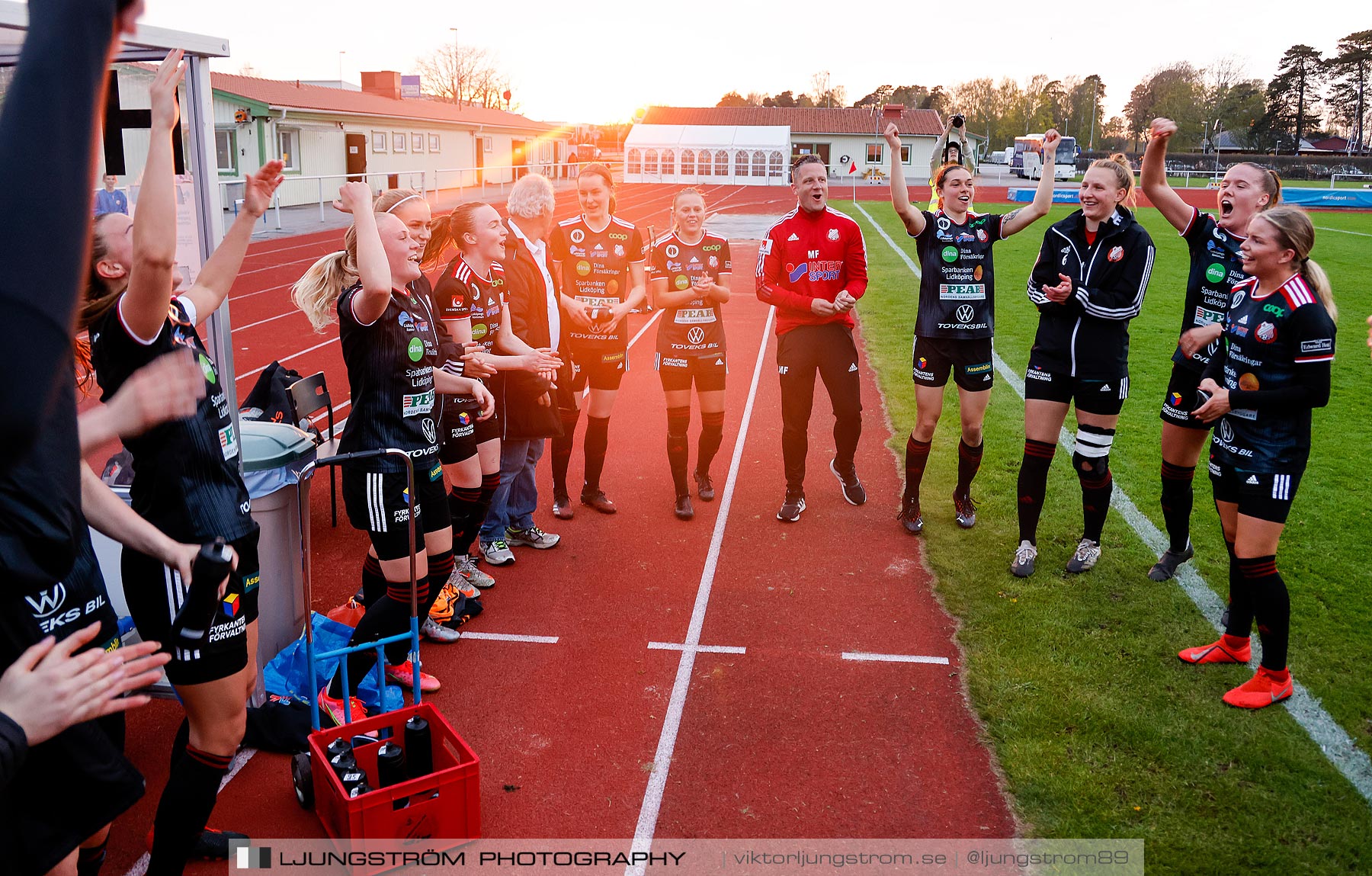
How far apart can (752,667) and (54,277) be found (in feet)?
14.0

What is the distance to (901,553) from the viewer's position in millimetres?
6219

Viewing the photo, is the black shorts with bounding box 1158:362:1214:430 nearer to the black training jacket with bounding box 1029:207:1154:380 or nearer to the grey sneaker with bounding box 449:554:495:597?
the black training jacket with bounding box 1029:207:1154:380

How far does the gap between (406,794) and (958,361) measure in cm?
428

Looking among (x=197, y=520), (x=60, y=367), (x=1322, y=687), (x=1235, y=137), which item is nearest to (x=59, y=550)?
(x=60, y=367)

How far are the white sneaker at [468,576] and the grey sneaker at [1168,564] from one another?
3.86 metres

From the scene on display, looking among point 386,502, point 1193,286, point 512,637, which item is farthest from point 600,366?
point 1193,286

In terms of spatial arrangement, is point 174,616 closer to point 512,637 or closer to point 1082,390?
point 512,637

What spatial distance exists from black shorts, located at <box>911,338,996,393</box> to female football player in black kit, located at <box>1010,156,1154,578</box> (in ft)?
1.41

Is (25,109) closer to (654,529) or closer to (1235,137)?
(654,529)

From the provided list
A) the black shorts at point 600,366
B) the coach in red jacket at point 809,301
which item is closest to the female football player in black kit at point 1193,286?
the coach in red jacket at point 809,301

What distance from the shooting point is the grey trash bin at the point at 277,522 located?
14.1ft

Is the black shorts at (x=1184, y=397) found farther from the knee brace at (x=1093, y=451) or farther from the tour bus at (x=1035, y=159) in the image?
the tour bus at (x=1035, y=159)

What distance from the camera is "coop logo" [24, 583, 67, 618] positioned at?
6.84ft

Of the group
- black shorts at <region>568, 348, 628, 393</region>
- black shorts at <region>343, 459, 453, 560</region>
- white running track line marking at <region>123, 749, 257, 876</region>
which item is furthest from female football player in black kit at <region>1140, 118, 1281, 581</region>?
white running track line marking at <region>123, 749, 257, 876</region>
